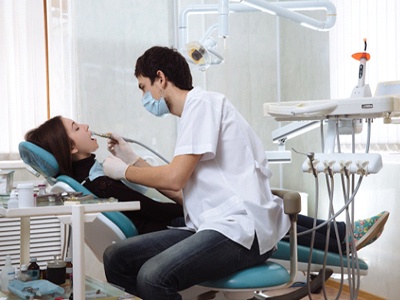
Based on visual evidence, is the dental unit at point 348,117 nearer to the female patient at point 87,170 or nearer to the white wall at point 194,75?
the female patient at point 87,170

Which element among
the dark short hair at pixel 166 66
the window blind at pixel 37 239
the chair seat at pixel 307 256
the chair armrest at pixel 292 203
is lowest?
the window blind at pixel 37 239

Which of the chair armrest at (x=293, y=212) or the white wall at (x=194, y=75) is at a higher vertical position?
the white wall at (x=194, y=75)

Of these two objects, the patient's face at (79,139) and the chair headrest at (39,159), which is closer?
the chair headrest at (39,159)

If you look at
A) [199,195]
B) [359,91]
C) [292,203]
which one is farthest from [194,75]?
[292,203]

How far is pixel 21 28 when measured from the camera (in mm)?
3516

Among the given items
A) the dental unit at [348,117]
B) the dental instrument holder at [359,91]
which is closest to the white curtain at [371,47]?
the dental unit at [348,117]

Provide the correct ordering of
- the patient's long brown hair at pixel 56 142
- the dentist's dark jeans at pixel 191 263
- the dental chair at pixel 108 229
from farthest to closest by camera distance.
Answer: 1. the patient's long brown hair at pixel 56 142
2. the dental chair at pixel 108 229
3. the dentist's dark jeans at pixel 191 263

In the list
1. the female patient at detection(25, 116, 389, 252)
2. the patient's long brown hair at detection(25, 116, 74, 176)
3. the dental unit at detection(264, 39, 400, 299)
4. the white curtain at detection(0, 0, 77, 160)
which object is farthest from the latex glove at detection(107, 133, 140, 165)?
the white curtain at detection(0, 0, 77, 160)

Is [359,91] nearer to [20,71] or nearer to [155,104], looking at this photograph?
[155,104]

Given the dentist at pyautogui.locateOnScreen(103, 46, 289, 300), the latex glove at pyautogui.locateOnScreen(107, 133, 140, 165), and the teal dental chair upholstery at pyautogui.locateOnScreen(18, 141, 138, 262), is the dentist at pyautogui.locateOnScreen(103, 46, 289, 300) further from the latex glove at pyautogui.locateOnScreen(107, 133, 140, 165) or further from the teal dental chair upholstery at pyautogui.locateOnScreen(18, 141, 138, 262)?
the latex glove at pyautogui.locateOnScreen(107, 133, 140, 165)

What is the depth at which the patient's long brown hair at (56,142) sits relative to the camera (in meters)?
2.47

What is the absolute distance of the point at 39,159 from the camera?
94.5 inches

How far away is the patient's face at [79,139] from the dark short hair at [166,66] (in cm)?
41

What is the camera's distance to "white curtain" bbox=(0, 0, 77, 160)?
347 cm
